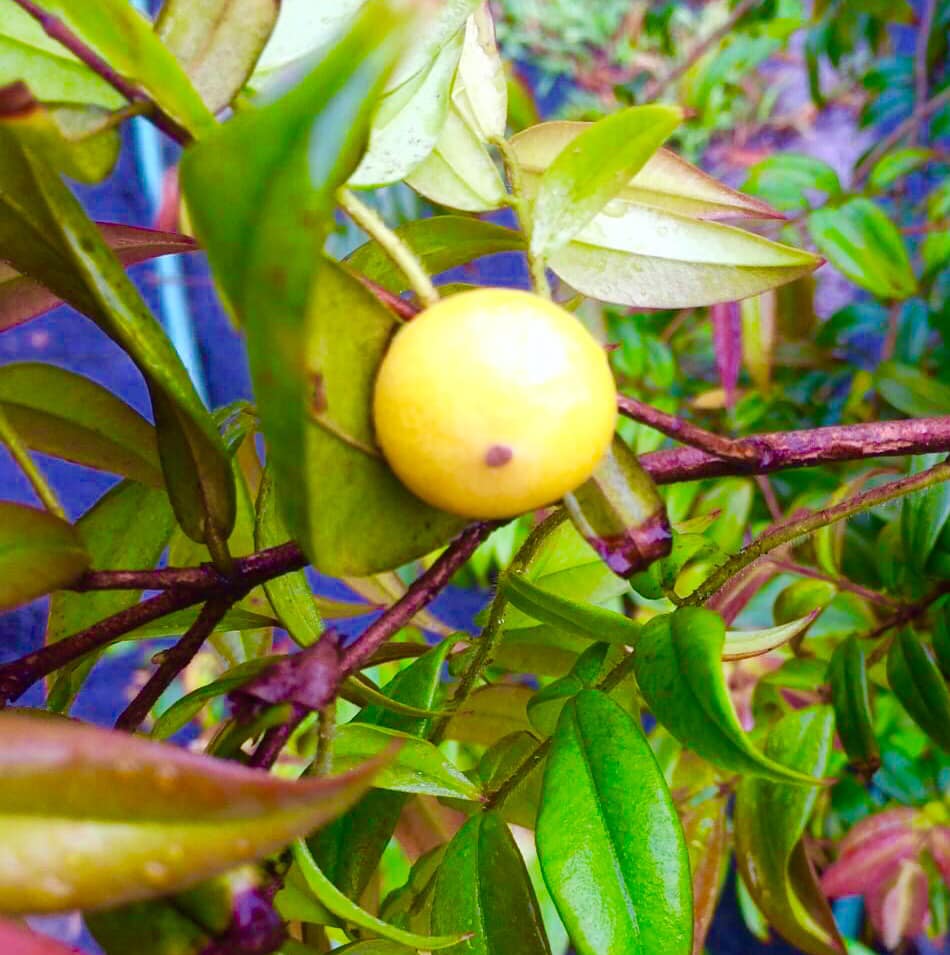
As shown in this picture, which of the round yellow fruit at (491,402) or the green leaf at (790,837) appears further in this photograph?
the green leaf at (790,837)

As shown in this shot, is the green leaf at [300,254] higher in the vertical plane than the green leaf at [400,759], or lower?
higher

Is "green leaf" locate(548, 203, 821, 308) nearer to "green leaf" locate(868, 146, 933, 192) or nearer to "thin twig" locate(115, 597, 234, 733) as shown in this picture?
"thin twig" locate(115, 597, 234, 733)

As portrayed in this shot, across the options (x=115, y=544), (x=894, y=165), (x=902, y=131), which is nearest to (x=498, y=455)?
(x=115, y=544)

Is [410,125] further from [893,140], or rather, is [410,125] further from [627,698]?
[893,140]

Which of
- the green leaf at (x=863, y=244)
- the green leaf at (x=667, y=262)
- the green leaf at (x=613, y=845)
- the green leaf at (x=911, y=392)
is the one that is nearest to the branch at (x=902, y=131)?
the green leaf at (x=863, y=244)

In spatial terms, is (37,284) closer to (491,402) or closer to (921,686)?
(491,402)

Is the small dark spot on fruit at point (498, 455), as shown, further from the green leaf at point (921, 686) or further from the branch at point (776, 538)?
the green leaf at point (921, 686)

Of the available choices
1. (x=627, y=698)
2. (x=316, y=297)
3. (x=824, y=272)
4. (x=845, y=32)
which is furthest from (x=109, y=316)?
(x=824, y=272)
